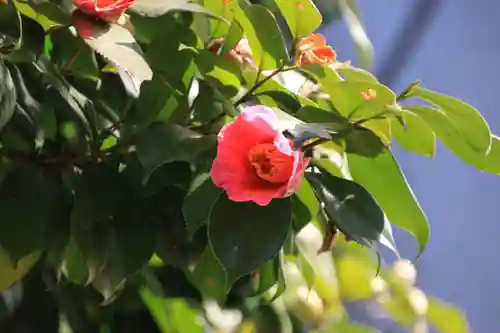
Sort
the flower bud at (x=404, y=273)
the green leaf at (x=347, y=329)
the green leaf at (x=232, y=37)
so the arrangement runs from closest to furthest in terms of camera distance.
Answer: the green leaf at (x=232, y=37) < the green leaf at (x=347, y=329) < the flower bud at (x=404, y=273)

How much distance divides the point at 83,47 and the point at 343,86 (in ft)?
0.60

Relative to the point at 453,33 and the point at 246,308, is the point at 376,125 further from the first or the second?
the point at 453,33

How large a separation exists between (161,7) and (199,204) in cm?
13

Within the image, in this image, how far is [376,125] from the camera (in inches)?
19.3

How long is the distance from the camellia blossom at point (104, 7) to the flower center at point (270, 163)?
127 millimetres

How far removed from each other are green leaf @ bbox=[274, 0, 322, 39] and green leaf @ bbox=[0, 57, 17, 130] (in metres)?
0.19

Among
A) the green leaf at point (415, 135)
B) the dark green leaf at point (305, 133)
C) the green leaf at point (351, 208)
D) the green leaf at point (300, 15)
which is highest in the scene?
the green leaf at point (300, 15)

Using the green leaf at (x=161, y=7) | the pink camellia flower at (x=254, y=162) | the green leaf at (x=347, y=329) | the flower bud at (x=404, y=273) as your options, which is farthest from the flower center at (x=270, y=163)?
the flower bud at (x=404, y=273)

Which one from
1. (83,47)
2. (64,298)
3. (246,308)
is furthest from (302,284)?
(83,47)

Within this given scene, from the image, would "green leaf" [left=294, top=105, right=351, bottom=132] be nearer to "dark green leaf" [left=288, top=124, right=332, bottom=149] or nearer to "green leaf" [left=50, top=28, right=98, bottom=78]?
"dark green leaf" [left=288, top=124, right=332, bottom=149]

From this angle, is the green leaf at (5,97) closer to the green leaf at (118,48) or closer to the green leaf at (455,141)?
the green leaf at (118,48)

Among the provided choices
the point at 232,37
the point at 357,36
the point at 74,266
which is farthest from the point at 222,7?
the point at 357,36

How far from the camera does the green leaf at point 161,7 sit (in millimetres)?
451

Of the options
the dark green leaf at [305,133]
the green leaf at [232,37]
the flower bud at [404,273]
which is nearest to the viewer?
the dark green leaf at [305,133]
